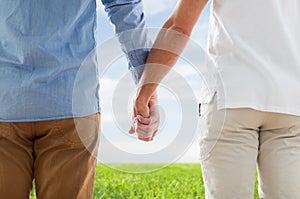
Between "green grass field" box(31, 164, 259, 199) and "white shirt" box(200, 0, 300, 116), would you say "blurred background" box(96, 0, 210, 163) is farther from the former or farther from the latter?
"green grass field" box(31, 164, 259, 199)

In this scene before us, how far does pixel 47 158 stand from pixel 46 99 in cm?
20

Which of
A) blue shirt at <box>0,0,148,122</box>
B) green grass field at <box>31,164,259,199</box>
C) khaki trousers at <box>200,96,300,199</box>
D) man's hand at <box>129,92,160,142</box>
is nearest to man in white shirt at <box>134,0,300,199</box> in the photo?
khaki trousers at <box>200,96,300,199</box>

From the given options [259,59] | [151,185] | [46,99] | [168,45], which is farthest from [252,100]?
[151,185]

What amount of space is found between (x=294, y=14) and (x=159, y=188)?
3227mm

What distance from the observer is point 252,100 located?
1.96 m

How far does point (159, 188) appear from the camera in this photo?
5.06 meters

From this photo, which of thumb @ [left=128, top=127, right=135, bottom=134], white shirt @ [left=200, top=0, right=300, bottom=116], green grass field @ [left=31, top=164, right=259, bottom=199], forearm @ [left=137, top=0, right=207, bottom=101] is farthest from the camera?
green grass field @ [left=31, top=164, right=259, bottom=199]

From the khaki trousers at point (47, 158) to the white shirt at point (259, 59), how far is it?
1.63 ft

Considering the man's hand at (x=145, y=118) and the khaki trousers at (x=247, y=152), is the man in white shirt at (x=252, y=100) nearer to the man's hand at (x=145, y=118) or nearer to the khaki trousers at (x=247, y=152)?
the khaki trousers at (x=247, y=152)

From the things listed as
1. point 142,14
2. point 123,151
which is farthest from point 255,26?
point 123,151

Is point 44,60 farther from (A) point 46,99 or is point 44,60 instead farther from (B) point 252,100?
(B) point 252,100

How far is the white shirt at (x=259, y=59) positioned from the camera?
6.44 feet

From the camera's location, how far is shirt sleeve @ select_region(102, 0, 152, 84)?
2.21 metres

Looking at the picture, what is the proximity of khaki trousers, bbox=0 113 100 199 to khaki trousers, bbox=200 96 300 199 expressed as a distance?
16.6 inches
